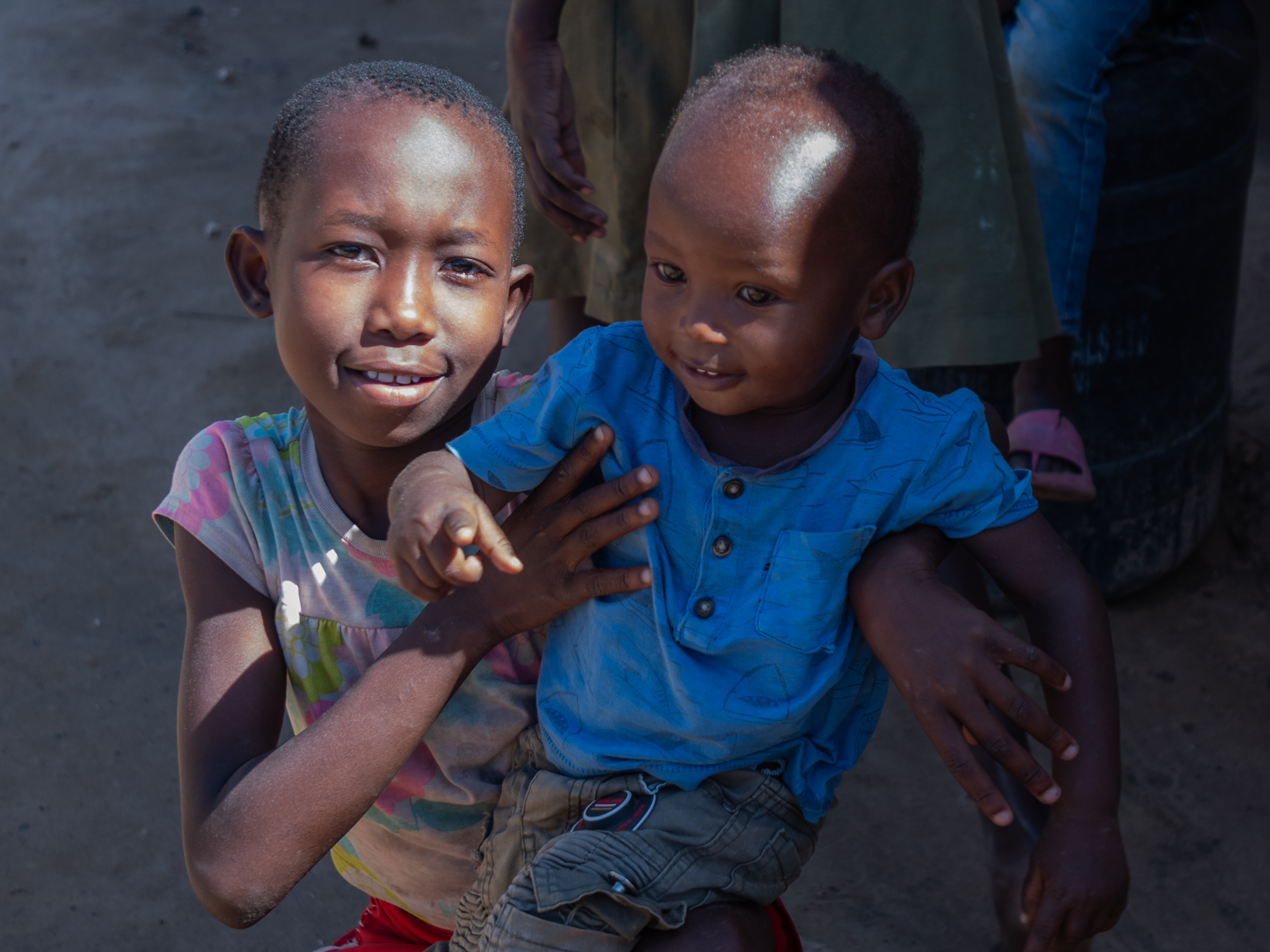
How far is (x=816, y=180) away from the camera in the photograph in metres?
1.30

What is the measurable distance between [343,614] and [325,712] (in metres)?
0.12

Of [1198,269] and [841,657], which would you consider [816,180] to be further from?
[1198,269]

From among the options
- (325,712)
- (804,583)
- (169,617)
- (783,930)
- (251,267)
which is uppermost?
(251,267)

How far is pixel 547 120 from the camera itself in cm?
205

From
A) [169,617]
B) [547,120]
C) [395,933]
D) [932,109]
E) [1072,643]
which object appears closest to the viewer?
[1072,643]

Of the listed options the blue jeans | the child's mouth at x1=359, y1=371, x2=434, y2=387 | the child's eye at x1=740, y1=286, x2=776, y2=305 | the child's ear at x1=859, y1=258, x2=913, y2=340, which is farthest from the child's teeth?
the blue jeans

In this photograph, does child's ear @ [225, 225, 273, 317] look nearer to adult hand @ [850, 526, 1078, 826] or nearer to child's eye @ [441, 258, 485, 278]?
child's eye @ [441, 258, 485, 278]

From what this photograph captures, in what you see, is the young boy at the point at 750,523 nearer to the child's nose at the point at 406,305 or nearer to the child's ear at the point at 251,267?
the child's nose at the point at 406,305

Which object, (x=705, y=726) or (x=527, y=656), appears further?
(x=527, y=656)

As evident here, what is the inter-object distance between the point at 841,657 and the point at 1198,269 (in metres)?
2.00

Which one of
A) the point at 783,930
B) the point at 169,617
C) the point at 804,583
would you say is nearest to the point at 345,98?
the point at 804,583

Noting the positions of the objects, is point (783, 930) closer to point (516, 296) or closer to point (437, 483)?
point (437, 483)

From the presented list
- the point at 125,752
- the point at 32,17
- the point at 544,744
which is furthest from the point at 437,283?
the point at 32,17

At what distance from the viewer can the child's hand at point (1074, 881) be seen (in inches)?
49.7
